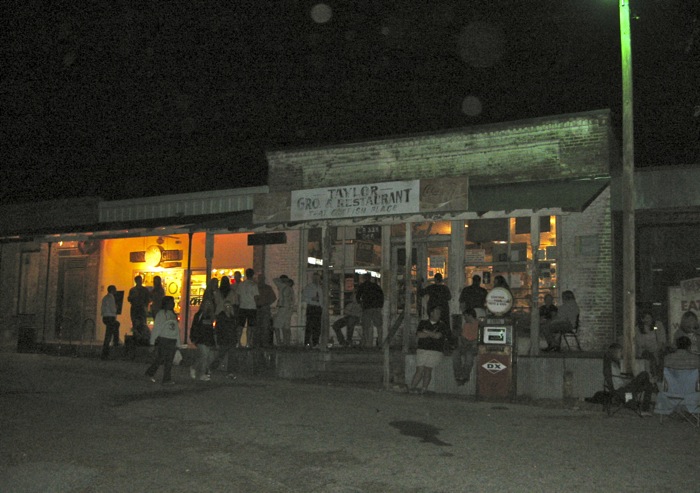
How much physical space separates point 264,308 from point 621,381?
7.83 metres

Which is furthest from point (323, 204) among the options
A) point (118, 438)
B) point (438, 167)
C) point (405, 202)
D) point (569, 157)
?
point (118, 438)

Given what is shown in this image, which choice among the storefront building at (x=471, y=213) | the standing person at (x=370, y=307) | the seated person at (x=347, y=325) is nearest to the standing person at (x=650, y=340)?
the storefront building at (x=471, y=213)

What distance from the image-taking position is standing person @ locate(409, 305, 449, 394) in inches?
484

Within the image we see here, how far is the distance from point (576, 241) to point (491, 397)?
4.60 metres

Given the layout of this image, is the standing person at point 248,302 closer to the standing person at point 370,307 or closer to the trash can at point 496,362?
the standing person at point 370,307

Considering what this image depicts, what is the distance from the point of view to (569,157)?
1510cm

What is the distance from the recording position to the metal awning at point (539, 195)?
42.4 feet

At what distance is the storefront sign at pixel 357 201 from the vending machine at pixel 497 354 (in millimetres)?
2912

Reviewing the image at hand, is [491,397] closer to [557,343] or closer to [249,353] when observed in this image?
[557,343]

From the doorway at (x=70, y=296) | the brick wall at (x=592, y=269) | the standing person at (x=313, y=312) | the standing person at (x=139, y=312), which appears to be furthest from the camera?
the doorway at (x=70, y=296)

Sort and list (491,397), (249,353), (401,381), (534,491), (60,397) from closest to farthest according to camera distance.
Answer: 1. (534,491)
2. (60,397)
3. (491,397)
4. (401,381)
5. (249,353)

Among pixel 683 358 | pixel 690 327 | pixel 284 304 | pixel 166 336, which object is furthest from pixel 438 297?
pixel 166 336

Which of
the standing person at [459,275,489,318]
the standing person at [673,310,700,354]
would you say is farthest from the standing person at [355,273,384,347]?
the standing person at [673,310,700,354]

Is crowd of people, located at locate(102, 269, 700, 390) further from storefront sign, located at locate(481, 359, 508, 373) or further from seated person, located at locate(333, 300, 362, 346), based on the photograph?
storefront sign, located at locate(481, 359, 508, 373)
